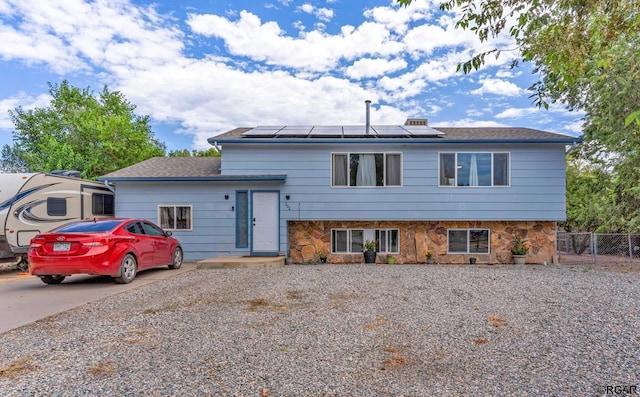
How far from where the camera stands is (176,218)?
35.3ft

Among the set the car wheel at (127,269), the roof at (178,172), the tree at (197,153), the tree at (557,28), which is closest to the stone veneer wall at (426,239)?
the roof at (178,172)

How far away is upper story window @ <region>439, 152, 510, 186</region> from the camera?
1030cm

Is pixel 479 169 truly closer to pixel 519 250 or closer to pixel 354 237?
pixel 519 250

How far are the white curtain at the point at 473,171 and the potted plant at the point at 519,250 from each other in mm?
2237

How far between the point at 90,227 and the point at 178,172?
461 cm

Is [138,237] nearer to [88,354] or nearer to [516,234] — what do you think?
[88,354]

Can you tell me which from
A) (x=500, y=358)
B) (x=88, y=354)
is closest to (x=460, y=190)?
(x=500, y=358)

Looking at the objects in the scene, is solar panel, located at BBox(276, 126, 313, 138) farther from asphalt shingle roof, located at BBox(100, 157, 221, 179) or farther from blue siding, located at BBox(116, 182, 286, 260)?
asphalt shingle roof, located at BBox(100, 157, 221, 179)

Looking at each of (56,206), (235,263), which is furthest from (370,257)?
(56,206)

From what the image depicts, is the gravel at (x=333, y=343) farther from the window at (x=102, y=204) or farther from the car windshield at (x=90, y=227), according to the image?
the window at (x=102, y=204)

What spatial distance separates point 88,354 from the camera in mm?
3246

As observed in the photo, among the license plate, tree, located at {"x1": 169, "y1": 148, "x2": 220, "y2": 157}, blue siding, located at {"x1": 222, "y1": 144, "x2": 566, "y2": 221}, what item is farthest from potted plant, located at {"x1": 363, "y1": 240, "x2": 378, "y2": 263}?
tree, located at {"x1": 169, "y1": 148, "x2": 220, "y2": 157}

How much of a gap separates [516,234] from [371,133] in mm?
5611

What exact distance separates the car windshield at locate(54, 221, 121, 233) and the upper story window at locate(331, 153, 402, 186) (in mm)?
5977
